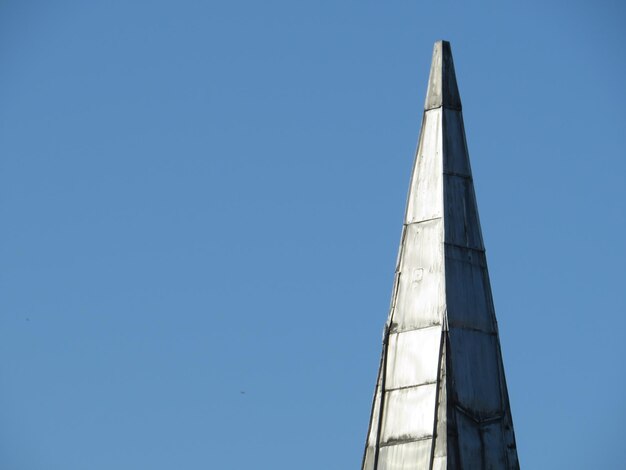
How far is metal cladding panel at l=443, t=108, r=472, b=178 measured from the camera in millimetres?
32688

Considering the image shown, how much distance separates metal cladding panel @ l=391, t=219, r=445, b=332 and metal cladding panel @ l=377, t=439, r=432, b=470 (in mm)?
2289

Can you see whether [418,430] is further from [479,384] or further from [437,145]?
[437,145]

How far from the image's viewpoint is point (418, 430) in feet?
99.7

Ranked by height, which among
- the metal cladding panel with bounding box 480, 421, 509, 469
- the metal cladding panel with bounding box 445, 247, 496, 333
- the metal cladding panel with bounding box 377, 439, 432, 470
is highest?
the metal cladding panel with bounding box 445, 247, 496, 333

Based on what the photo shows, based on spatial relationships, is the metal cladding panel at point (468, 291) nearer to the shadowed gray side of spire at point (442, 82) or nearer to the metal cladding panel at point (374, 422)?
the metal cladding panel at point (374, 422)

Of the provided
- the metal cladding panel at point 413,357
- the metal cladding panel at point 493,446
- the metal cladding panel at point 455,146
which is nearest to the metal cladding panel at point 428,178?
the metal cladding panel at point 455,146

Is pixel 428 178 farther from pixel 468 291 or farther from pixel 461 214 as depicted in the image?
pixel 468 291

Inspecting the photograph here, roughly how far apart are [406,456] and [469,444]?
113 centimetres

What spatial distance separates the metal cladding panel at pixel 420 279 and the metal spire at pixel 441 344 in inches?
0.7

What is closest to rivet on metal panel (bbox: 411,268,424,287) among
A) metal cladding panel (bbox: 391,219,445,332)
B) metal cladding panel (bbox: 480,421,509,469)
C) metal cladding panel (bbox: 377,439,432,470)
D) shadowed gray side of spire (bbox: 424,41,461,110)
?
metal cladding panel (bbox: 391,219,445,332)

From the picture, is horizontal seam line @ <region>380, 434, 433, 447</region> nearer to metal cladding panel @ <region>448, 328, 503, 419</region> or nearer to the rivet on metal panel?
metal cladding panel @ <region>448, 328, 503, 419</region>

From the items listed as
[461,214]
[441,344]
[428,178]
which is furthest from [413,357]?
[428,178]

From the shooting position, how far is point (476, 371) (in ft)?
102

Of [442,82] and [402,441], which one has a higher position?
[442,82]
